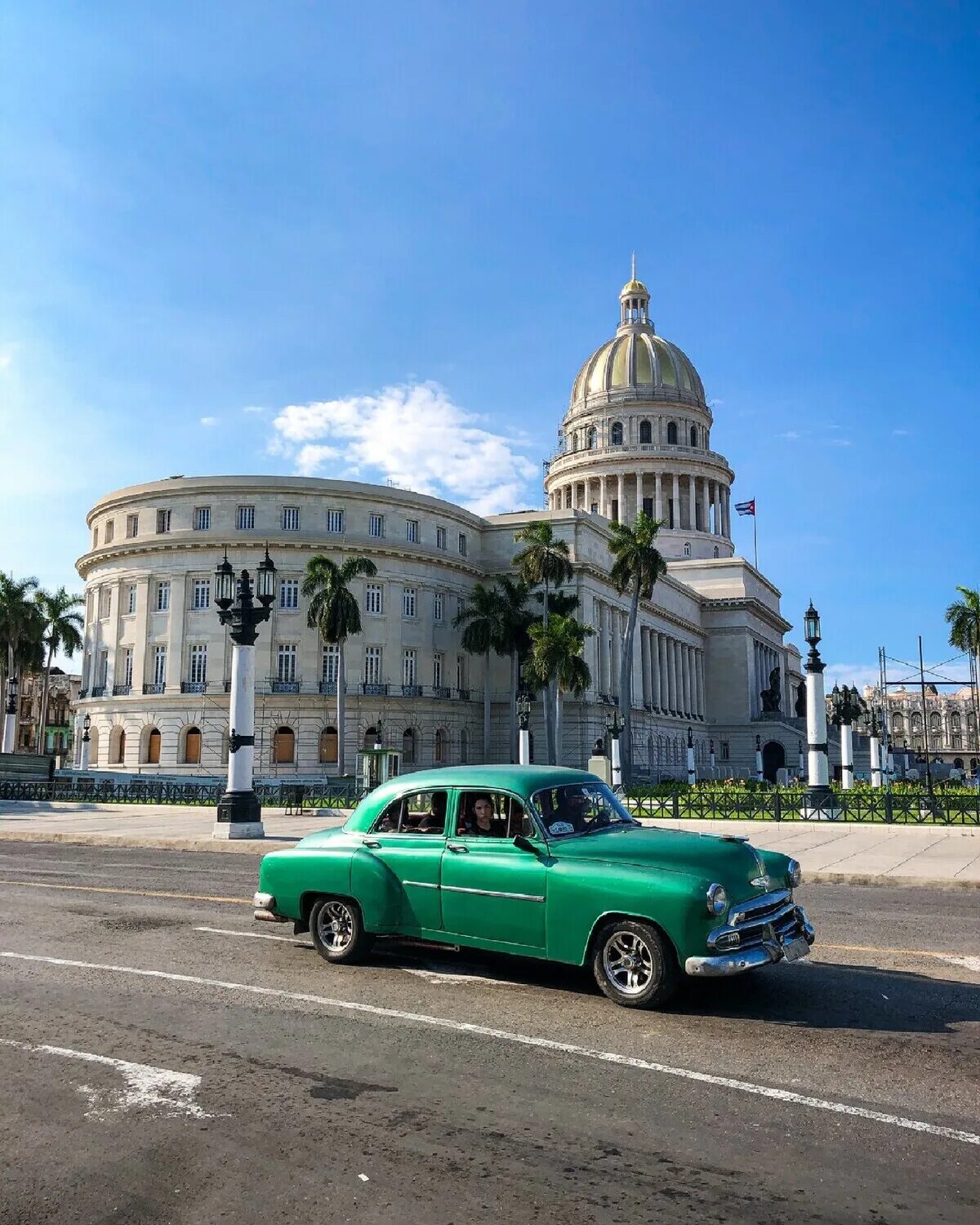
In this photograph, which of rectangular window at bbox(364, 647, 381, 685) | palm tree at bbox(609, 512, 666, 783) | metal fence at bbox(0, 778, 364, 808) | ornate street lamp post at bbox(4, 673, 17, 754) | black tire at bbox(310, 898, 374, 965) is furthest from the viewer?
rectangular window at bbox(364, 647, 381, 685)

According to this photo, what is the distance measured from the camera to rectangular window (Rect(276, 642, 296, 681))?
6203cm

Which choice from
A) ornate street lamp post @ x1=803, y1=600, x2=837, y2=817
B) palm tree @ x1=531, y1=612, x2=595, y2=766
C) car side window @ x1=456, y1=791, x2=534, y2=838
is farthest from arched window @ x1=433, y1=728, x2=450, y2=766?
car side window @ x1=456, y1=791, x2=534, y2=838

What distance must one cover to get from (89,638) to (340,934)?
6375 centimetres

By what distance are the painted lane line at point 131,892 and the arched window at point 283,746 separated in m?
45.7

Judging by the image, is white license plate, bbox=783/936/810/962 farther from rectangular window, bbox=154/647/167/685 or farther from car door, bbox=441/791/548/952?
rectangular window, bbox=154/647/167/685

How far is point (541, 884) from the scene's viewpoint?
7496 millimetres

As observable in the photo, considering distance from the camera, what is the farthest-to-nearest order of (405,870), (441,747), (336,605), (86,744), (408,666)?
(441,747) → (408,666) → (86,744) → (336,605) → (405,870)

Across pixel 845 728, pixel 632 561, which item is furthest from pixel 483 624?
pixel 845 728

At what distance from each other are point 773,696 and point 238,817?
275 ft

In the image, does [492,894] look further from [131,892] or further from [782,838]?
[782,838]

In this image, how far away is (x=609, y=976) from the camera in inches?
287

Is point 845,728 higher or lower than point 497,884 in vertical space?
higher

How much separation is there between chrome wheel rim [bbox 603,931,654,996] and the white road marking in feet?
9.57

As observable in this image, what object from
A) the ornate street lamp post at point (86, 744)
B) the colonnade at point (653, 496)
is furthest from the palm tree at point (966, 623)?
the ornate street lamp post at point (86, 744)
